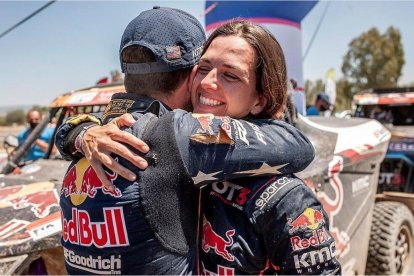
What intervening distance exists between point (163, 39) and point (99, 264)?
621mm

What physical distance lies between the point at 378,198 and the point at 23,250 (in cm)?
352

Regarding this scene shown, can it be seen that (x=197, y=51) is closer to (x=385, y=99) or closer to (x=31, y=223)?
(x=31, y=223)

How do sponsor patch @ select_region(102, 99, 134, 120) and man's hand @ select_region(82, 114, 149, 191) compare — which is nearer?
man's hand @ select_region(82, 114, 149, 191)

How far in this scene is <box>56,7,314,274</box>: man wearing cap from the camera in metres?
1.11

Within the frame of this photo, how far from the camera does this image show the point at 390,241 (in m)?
3.54

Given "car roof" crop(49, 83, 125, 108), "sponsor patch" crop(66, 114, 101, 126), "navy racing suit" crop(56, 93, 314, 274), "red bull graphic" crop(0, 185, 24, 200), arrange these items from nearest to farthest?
1. "navy racing suit" crop(56, 93, 314, 274)
2. "sponsor patch" crop(66, 114, 101, 126)
3. "red bull graphic" crop(0, 185, 24, 200)
4. "car roof" crop(49, 83, 125, 108)

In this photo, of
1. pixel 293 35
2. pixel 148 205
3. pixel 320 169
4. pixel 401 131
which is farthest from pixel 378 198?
pixel 293 35

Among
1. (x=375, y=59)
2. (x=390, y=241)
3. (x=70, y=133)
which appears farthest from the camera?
(x=375, y=59)

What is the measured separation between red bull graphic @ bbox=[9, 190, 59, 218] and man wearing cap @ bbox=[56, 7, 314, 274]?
3.03ft

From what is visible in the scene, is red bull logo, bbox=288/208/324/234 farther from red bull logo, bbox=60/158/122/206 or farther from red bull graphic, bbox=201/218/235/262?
red bull logo, bbox=60/158/122/206

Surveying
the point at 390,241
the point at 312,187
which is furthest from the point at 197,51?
the point at 390,241

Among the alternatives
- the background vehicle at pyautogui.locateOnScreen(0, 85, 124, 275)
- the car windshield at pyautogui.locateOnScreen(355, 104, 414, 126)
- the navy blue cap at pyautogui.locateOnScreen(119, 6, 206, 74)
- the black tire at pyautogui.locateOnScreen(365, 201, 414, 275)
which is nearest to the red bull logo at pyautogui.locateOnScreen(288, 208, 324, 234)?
the navy blue cap at pyautogui.locateOnScreen(119, 6, 206, 74)

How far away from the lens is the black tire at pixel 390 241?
352 centimetres

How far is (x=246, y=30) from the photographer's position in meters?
1.33
